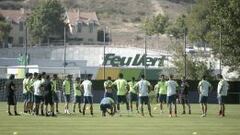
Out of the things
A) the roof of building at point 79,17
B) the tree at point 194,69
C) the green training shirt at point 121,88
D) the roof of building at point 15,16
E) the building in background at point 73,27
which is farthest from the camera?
the roof of building at point 79,17

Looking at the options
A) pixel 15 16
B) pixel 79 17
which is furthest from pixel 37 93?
pixel 79 17

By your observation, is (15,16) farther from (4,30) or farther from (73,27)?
(4,30)

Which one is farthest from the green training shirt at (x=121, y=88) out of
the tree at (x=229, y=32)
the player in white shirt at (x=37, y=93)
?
the tree at (x=229, y=32)

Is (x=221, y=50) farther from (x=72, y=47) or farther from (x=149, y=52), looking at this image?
(x=72, y=47)

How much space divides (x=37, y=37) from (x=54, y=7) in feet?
30.3

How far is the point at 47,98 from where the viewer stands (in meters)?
37.0

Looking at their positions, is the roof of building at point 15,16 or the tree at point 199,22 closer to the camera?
the tree at point 199,22

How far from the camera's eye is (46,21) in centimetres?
15488

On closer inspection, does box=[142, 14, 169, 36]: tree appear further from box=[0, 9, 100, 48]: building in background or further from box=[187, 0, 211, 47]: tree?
box=[0, 9, 100, 48]: building in background

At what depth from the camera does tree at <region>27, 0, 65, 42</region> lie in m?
151

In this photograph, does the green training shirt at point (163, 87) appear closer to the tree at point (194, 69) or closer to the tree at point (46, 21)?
the tree at point (194, 69)

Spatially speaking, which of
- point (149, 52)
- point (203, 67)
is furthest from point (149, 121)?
point (149, 52)

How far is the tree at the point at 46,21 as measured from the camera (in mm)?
150625

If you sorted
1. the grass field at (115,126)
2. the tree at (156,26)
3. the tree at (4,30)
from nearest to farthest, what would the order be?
the grass field at (115,126)
the tree at (4,30)
the tree at (156,26)
